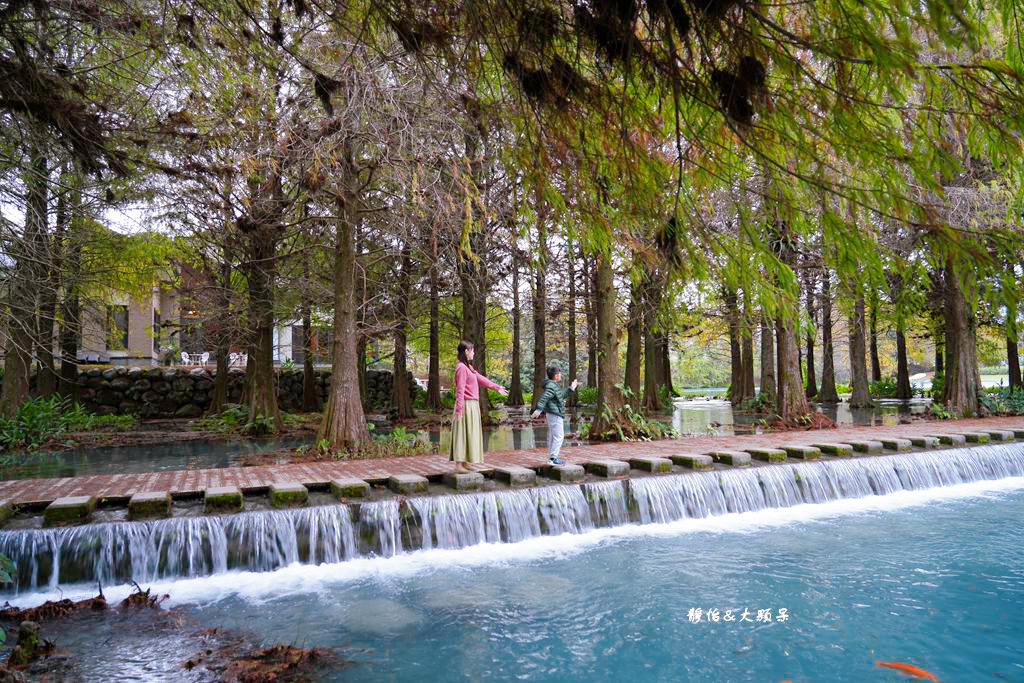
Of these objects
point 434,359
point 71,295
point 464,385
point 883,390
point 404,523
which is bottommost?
point 404,523

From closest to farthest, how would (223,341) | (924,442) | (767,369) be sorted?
1. (924,442)
2. (223,341)
3. (767,369)

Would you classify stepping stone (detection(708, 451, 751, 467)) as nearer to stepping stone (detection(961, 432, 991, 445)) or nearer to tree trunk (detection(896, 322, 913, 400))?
stepping stone (detection(961, 432, 991, 445))

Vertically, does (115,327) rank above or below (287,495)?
above

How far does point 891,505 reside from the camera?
10898mm

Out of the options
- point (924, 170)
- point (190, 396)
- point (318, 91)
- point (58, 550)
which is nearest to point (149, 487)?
point (58, 550)

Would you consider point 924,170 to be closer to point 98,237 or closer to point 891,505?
point 891,505

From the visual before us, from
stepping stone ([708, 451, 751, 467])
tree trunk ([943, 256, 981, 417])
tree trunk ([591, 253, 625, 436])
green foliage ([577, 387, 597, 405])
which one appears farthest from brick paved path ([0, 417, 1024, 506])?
green foliage ([577, 387, 597, 405])

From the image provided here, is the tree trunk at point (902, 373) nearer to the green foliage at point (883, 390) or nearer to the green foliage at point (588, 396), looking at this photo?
the green foliage at point (883, 390)

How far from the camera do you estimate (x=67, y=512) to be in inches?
280

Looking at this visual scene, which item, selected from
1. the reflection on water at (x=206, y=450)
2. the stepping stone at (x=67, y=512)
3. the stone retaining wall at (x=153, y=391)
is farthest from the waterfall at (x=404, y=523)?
the stone retaining wall at (x=153, y=391)

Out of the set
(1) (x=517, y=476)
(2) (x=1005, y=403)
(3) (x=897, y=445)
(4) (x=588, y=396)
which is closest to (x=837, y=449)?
(3) (x=897, y=445)

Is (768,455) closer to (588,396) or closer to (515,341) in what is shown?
(515,341)

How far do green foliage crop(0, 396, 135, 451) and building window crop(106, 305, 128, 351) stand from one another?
2.98m

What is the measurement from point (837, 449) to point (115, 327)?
24972mm
